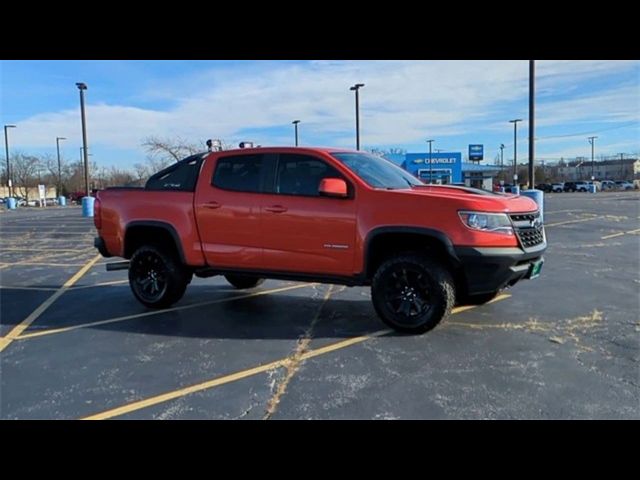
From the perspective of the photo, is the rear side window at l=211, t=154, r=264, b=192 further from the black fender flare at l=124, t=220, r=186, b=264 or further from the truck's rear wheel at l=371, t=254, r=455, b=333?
the truck's rear wheel at l=371, t=254, r=455, b=333

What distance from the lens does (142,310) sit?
6.58 m

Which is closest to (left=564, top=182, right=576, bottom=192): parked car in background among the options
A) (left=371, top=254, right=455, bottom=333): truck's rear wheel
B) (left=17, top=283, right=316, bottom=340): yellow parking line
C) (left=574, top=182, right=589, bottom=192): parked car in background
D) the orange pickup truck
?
(left=574, top=182, right=589, bottom=192): parked car in background

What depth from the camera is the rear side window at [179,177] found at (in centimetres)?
629

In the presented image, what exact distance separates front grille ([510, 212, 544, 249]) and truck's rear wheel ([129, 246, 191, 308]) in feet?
13.2

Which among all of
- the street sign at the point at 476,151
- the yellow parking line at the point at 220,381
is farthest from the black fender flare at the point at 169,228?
the street sign at the point at 476,151

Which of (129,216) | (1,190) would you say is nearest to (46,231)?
(129,216)

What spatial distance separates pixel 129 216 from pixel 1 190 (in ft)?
295
